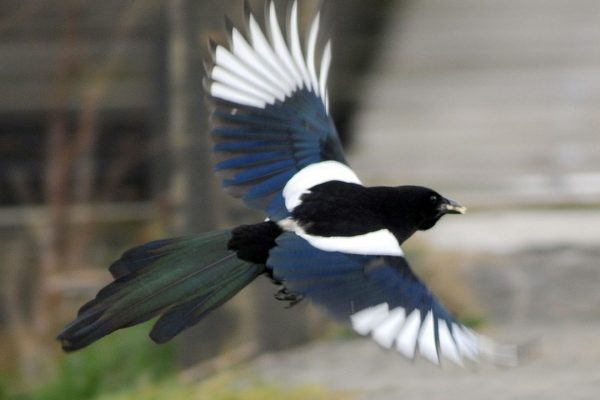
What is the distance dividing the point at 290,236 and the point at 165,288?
0.30 meters

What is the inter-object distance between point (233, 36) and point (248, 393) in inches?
43.6

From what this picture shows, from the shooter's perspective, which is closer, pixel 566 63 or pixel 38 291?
pixel 38 291

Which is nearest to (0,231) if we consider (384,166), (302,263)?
(384,166)

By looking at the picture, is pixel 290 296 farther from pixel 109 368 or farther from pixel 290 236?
pixel 109 368

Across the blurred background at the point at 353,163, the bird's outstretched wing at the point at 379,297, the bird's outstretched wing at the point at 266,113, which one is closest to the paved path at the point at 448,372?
the blurred background at the point at 353,163

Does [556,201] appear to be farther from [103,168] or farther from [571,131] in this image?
[103,168]

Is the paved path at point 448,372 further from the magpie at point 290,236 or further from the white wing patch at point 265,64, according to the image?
the white wing patch at point 265,64

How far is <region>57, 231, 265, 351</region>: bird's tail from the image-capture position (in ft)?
12.6

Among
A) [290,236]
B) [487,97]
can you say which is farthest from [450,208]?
[487,97]

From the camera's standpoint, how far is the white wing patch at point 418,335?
3455 millimetres

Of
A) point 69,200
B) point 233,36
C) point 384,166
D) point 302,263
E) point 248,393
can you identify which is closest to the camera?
point 302,263

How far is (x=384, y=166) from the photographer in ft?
28.8

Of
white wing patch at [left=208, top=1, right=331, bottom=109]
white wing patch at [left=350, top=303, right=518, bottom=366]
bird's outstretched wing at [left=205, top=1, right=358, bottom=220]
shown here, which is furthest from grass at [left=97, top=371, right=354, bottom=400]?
white wing patch at [left=350, top=303, right=518, bottom=366]

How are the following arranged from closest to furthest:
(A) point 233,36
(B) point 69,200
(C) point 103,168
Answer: (A) point 233,36, (B) point 69,200, (C) point 103,168
